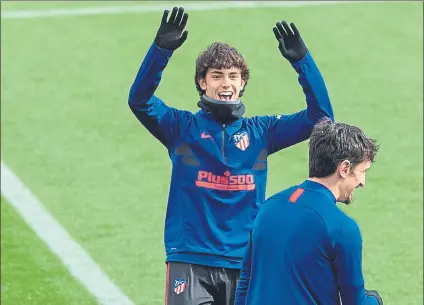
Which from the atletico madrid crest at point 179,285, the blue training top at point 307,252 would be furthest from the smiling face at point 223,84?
the blue training top at point 307,252

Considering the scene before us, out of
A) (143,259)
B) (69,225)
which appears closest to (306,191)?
(143,259)

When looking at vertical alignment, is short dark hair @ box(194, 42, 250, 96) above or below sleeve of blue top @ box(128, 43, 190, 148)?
above

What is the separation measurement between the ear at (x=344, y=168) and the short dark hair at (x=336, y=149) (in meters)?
0.01

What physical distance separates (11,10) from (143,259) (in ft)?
23.1

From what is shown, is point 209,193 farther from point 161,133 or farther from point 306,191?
point 306,191

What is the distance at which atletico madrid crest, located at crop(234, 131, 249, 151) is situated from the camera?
6164 millimetres

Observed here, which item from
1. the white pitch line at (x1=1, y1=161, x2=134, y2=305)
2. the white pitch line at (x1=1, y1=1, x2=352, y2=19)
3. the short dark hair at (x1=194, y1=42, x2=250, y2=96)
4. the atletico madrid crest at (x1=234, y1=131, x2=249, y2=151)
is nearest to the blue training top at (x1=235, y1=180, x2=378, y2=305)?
the atletico madrid crest at (x1=234, y1=131, x2=249, y2=151)

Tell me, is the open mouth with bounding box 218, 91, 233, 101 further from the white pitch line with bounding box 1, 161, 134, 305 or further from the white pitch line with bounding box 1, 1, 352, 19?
the white pitch line with bounding box 1, 1, 352, 19

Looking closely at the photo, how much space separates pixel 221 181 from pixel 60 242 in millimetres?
4172

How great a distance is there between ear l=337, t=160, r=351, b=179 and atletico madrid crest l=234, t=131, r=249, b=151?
127 centimetres

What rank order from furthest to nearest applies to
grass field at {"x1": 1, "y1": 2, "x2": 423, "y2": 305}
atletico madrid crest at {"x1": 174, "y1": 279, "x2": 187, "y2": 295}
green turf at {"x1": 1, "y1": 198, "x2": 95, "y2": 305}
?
1. grass field at {"x1": 1, "y1": 2, "x2": 423, "y2": 305}
2. green turf at {"x1": 1, "y1": 198, "x2": 95, "y2": 305}
3. atletico madrid crest at {"x1": 174, "y1": 279, "x2": 187, "y2": 295}

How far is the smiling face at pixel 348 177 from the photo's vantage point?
4.95m

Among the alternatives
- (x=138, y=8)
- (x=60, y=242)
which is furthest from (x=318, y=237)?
(x=138, y=8)

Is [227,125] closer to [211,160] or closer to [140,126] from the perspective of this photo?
[211,160]
